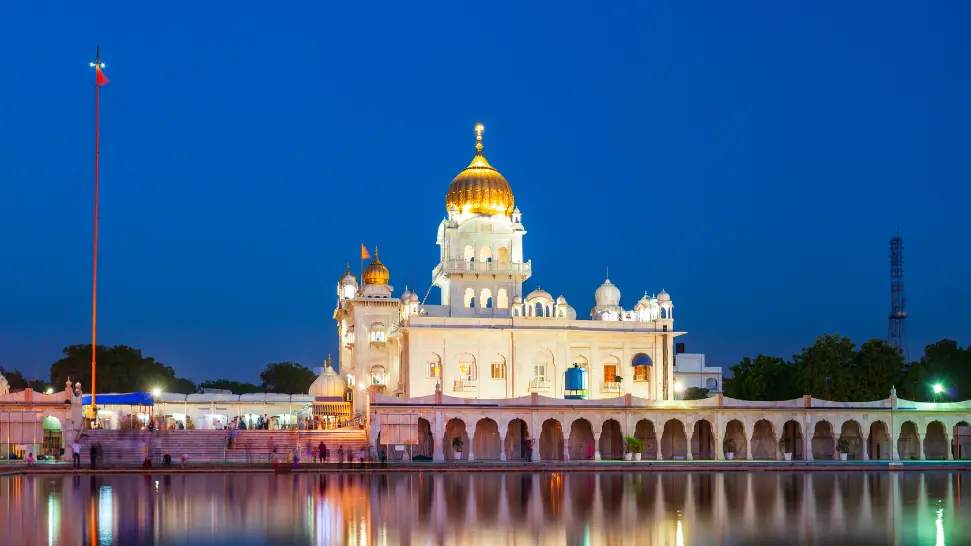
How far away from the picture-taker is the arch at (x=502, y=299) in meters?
73.2

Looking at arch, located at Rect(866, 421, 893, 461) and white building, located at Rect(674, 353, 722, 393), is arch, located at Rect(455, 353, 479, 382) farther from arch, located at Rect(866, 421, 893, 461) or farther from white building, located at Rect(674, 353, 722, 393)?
white building, located at Rect(674, 353, 722, 393)

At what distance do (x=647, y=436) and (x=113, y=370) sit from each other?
190 ft

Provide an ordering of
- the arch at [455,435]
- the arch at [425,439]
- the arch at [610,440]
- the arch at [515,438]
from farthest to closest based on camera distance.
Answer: the arch at [610,440] < the arch at [515,438] < the arch at [455,435] < the arch at [425,439]

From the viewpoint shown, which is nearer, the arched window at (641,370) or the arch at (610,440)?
the arch at (610,440)

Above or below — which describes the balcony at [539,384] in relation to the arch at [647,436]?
→ above

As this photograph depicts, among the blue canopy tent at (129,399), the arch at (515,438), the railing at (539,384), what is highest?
the railing at (539,384)

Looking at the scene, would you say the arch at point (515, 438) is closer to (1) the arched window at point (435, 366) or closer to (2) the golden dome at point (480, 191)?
(1) the arched window at point (435, 366)

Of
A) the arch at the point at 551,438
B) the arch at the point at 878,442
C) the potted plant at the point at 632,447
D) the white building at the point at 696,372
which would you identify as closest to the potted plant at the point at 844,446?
the arch at the point at 878,442

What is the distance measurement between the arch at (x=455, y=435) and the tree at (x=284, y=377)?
240 feet

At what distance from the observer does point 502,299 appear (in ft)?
241

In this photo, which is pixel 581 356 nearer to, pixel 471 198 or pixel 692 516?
pixel 471 198

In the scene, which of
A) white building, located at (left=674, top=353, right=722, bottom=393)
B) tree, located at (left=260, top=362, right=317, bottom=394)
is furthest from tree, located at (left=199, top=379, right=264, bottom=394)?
white building, located at (left=674, top=353, right=722, bottom=393)

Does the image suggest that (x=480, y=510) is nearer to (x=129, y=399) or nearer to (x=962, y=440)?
(x=129, y=399)

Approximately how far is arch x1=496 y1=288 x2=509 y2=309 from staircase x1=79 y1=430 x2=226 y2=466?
2072cm
